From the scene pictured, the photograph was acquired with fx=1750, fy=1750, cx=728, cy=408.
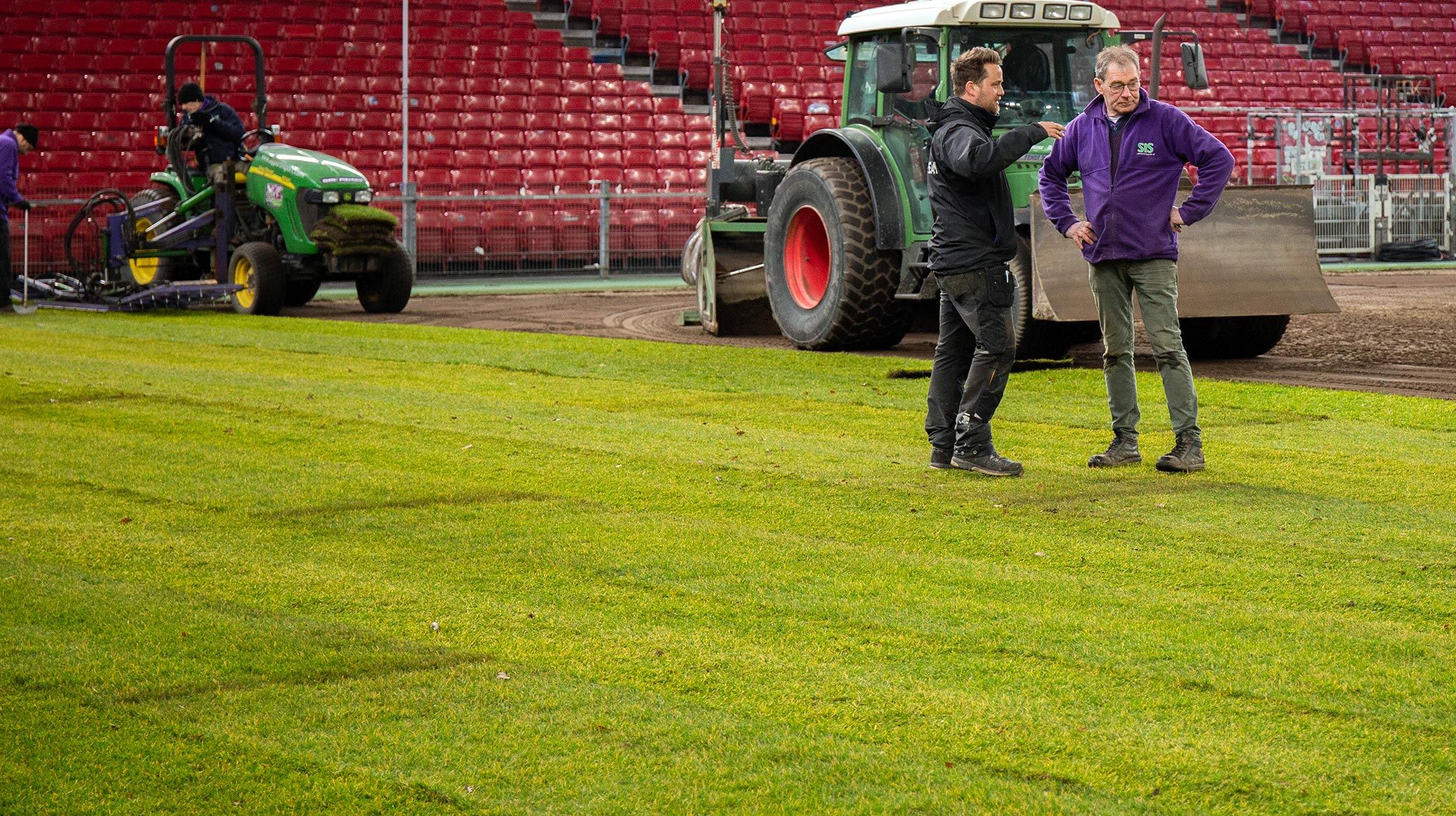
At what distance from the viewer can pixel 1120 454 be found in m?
7.32

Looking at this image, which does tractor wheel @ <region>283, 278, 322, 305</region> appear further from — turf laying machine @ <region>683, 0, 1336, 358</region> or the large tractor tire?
the large tractor tire

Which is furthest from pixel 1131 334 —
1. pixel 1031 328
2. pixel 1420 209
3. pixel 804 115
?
pixel 1420 209

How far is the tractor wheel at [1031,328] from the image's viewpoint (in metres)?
11.1

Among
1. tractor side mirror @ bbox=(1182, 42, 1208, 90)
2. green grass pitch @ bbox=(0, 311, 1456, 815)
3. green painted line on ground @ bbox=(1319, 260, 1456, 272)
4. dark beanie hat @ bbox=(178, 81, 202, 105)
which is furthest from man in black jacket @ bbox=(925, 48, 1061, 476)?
green painted line on ground @ bbox=(1319, 260, 1456, 272)

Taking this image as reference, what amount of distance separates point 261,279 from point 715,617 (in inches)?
493

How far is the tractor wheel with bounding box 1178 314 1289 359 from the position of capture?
11.9 metres

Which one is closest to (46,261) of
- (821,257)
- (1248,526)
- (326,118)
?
(326,118)

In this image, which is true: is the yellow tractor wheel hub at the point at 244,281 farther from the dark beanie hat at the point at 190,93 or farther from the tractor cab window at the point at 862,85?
the tractor cab window at the point at 862,85

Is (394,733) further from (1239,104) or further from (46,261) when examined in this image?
(1239,104)

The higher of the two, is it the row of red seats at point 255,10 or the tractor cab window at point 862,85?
the row of red seats at point 255,10

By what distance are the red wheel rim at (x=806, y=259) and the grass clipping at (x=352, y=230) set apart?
506 cm

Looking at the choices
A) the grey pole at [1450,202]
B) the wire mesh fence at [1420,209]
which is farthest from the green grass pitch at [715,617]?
the grey pole at [1450,202]

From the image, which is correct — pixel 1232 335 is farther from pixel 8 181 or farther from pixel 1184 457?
pixel 8 181

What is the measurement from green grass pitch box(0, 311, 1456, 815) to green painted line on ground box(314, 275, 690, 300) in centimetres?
1174
